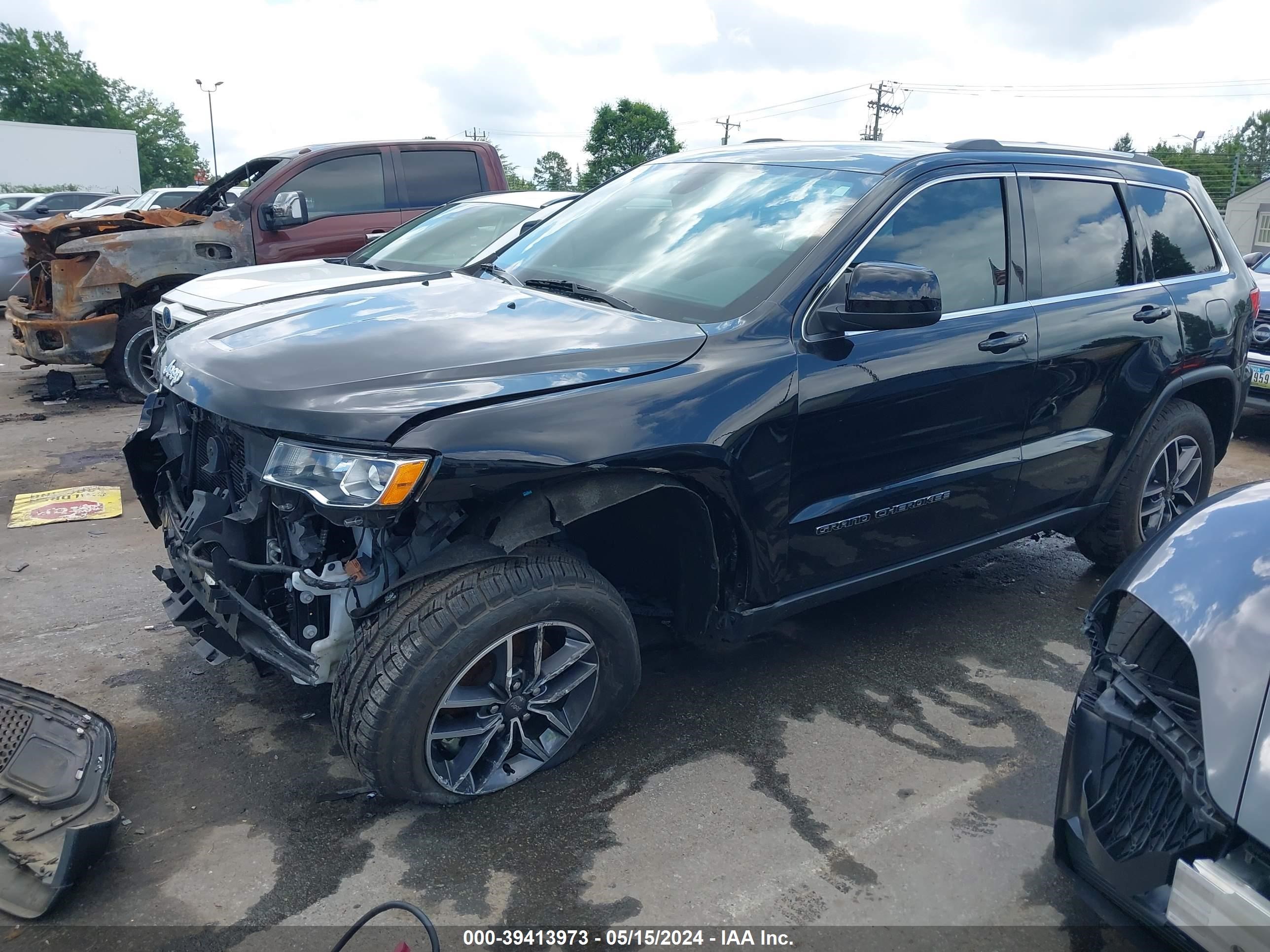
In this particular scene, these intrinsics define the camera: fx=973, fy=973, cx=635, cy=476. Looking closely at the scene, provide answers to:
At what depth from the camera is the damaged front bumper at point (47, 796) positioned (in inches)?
91.1

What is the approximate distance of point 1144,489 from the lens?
4359mm

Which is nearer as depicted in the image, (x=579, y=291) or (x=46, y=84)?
(x=579, y=291)

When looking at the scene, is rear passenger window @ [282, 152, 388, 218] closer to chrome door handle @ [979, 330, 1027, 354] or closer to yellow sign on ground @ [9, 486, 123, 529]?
yellow sign on ground @ [9, 486, 123, 529]

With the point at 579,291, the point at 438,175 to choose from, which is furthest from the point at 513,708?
the point at 438,175

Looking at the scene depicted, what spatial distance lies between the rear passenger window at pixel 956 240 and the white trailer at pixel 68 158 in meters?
48.8

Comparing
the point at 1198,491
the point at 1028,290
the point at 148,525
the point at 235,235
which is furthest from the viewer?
the point at 235,235

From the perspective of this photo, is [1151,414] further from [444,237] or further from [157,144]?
[157,144]

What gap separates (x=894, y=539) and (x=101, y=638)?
308cm

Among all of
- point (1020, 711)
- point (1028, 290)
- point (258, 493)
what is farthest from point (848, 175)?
point (258, 493)

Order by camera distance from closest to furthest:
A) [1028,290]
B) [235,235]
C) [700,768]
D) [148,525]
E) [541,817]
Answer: [541,817] < [700,768] < [1028,290] < [148,525] < [235,235]

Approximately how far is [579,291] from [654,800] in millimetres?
1670

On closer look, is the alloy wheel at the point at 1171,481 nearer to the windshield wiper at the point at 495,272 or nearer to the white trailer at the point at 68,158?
the windshield wiper at the point at 495,272

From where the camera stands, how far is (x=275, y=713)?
3.29 m

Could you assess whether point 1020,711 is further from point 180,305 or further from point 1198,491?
point 180,305
